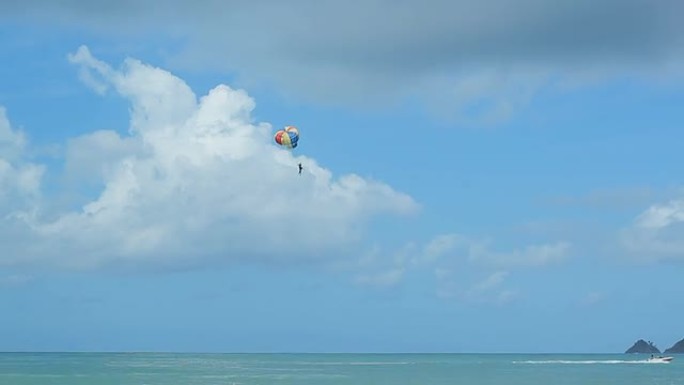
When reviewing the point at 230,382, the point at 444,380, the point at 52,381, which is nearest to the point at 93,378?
the point at 52,381

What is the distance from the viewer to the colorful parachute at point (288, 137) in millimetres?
52062

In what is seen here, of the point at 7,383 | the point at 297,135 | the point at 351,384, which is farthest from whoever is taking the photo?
the point at 7,383

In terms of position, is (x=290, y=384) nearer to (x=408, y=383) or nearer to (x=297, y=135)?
(x=408, y=383)

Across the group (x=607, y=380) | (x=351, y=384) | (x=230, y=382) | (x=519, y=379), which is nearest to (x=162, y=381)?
(x=230, y=382)

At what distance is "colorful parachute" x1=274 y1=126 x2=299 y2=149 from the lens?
52.1m

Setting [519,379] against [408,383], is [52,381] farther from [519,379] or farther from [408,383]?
[519,379]

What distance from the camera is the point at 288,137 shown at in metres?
52.3

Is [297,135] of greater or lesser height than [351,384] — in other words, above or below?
above

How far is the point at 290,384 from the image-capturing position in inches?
2933

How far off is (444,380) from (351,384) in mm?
11479

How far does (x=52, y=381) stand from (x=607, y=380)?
155 ft

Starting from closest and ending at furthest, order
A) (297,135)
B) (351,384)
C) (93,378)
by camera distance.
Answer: (297,135)
(351,384)
(93,378)

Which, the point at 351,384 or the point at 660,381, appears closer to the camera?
the point at 351,384

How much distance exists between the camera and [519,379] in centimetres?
8469
